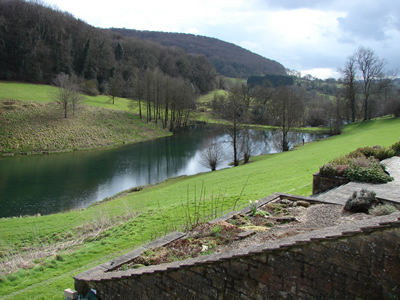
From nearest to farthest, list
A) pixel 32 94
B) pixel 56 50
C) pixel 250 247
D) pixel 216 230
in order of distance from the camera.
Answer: pixel 250 247 → pixel 216 230 → pixel 32 94 → pixel 56 50

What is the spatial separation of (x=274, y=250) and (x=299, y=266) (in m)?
0.39

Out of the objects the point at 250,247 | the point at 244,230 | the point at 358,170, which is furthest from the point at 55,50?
the point at 250,247

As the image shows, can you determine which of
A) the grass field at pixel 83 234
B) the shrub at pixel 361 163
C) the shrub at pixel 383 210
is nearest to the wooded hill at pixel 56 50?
the grass field at pixel 83 234

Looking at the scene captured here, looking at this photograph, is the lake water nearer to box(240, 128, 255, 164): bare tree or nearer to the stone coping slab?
box(240, 128, 255, 164): bare tree

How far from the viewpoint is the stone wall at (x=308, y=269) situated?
12.9 feet

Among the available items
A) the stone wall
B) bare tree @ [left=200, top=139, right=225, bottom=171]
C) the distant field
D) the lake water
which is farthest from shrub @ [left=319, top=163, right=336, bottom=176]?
the distant field

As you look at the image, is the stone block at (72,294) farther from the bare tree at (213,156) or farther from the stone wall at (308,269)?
the bare tree at (213,156)

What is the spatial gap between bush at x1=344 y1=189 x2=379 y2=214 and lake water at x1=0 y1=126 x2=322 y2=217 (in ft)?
60.5

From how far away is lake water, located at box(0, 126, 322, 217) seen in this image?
22344mm

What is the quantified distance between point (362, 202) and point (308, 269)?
364 centimetres

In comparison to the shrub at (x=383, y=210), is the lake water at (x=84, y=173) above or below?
below

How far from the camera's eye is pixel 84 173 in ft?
102

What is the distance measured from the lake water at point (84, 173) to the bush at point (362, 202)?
18.4 metres

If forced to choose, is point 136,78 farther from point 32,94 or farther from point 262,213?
Answer: point 262,213
